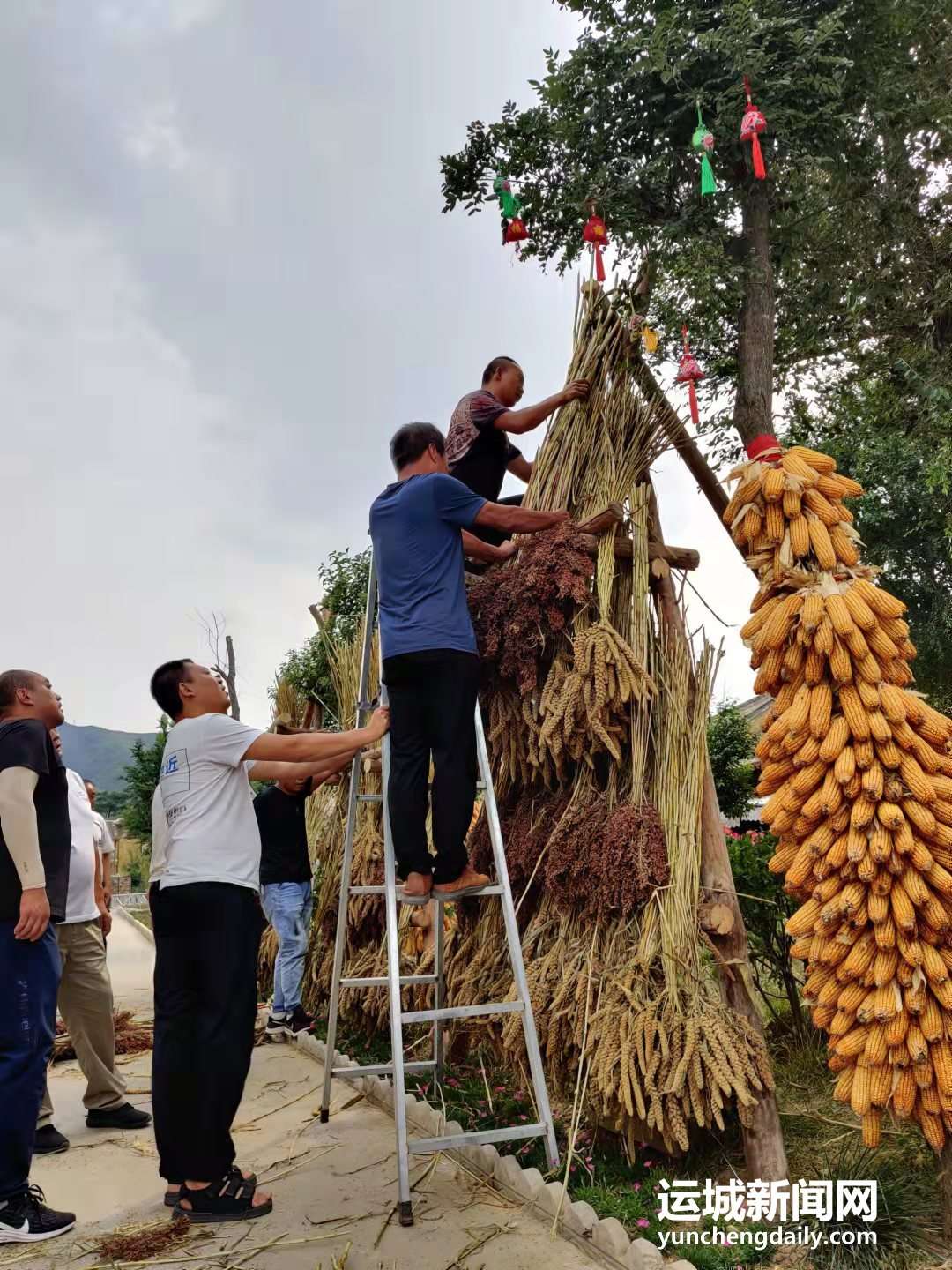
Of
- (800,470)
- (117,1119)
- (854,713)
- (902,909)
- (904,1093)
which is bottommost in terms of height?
(117,1119)

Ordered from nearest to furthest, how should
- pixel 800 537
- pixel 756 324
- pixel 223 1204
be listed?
1. pixel 800 537
2. pixel 223 1204
3. pixel 756 324

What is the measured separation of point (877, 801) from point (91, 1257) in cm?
270

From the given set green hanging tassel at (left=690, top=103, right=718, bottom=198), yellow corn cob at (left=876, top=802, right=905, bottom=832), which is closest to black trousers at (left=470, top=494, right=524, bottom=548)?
yellow corn cob at (left=876, top=802, right=905, bottom=832)

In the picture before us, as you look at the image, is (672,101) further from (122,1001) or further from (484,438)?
(122,1001)

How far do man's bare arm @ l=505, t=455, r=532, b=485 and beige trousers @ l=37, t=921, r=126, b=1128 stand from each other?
9.79ft

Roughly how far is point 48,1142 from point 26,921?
1408 millimetres

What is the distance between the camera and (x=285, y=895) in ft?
Answer: 18.4

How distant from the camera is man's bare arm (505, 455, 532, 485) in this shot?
4.28 meters

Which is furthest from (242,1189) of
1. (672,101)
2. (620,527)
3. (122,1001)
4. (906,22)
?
(906,22)

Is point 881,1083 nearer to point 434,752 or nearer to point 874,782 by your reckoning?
point 874,782

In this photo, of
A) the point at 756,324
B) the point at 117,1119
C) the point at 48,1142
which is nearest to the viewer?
the point at 48,1142

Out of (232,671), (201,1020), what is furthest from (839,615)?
(232,671)

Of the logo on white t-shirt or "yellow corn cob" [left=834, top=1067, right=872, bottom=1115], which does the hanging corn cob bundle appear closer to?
"yellow corn cob" [left=834, top=1067, right=872, bottom=1115]

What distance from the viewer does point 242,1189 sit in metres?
3.01
